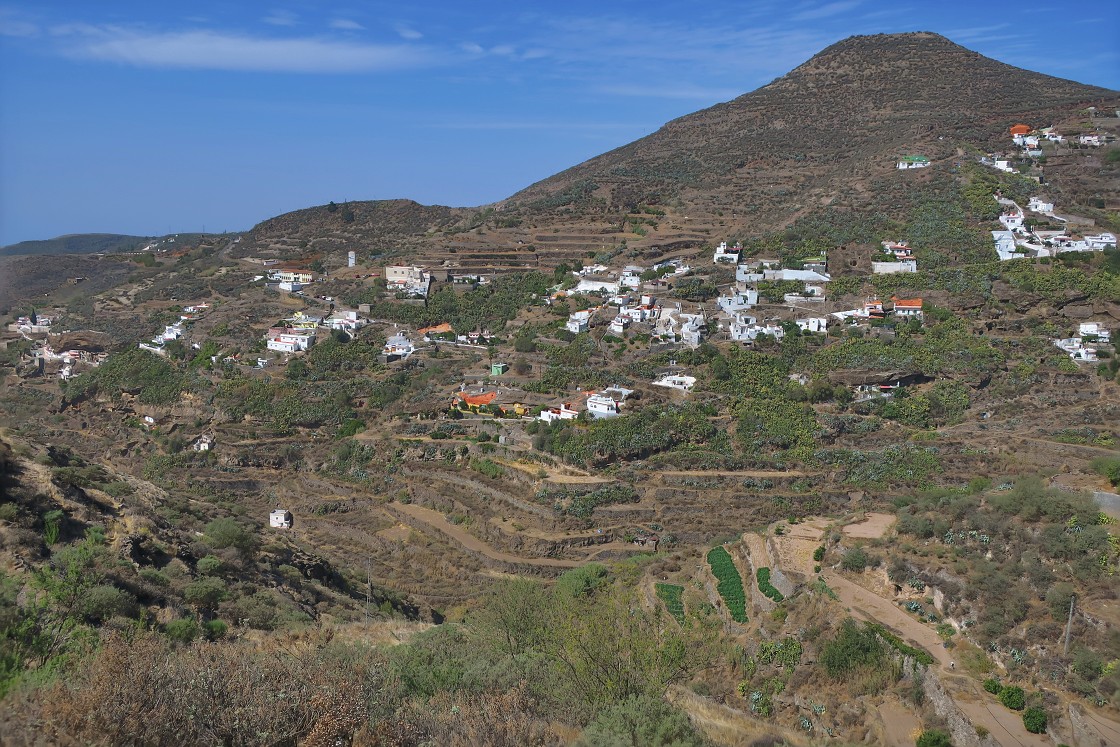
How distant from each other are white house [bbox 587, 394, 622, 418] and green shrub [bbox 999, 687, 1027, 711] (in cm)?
1502

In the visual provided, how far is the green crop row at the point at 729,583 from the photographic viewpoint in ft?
45.8

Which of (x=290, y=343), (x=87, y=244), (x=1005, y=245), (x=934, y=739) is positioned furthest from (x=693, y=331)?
(x=87, y=244)

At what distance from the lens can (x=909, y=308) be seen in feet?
94.0

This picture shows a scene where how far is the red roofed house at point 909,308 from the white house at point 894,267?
3482 mm

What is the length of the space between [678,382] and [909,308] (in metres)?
9.31

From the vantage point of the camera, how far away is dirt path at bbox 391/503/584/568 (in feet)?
63.7

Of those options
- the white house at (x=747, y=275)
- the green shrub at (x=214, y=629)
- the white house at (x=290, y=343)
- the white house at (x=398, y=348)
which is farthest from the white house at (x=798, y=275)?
the green shrub at (x=214, y=629)

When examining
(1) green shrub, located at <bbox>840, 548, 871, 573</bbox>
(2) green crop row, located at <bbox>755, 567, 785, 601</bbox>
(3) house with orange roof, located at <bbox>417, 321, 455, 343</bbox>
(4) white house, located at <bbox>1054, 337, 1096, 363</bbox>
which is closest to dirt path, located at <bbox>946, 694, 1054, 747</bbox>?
(1) green shrub, located at <bbox>840, 548, 871, 573</bbox>

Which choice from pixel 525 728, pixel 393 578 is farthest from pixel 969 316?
pixel 525 728

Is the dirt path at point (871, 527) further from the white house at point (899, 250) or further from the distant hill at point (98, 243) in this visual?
the distant hill at point (98, 243)

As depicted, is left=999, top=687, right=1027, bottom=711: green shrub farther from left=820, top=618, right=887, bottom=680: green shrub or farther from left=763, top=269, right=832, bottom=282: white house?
left=763, top=269, right=832, bottom=282: white house

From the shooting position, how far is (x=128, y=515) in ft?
42.6

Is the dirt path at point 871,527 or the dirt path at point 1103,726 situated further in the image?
the dirt path at point 871,527

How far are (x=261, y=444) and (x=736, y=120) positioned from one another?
48.6m
